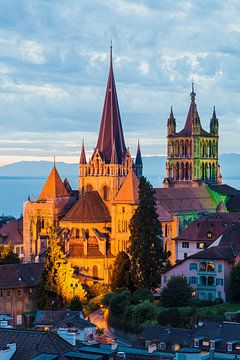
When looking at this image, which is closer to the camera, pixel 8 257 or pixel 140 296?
pixel 140 296

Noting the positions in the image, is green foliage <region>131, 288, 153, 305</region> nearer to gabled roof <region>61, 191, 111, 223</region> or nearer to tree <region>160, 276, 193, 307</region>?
tree <region>160, 276, 193, 307</region>

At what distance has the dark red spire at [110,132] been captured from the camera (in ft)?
465

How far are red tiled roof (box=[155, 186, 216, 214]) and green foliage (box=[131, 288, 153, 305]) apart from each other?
4207 cm

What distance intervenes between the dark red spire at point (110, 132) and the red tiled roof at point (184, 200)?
1024 centimetres

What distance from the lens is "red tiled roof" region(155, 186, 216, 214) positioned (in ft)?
430

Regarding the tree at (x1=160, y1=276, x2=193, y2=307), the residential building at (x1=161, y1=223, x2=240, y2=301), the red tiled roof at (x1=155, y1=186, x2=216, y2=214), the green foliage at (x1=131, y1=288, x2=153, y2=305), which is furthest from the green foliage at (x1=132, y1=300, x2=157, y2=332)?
the red tiled roof at (x1=155, y1=186, x2=216, y2=214)

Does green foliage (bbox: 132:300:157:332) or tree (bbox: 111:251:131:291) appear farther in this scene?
tree (bbox: 111:251:131:291)

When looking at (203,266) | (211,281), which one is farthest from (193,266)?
(211,281)

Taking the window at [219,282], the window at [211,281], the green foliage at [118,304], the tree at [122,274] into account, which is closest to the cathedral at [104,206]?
the tree at [122,274]

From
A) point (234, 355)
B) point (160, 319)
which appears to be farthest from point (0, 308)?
point (234, 355)

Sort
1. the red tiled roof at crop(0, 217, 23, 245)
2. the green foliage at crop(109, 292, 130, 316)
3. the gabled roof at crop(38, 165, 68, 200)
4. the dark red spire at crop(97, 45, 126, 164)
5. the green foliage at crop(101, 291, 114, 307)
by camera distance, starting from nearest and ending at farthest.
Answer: the green foliage at crop(109, 292, 130, 316) < the green foliage at crop(101, 291, 114, 307) < the gabled roof at crop(38, 165, 68, 200) < the red tiled roof at crop(0, 217, 23, 245) < the dark red spire at crop(97, 45, 126, 164)

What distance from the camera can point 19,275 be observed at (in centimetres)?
9638

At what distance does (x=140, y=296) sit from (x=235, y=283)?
8.89 metres

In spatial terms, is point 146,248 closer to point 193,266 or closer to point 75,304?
point 193,266
